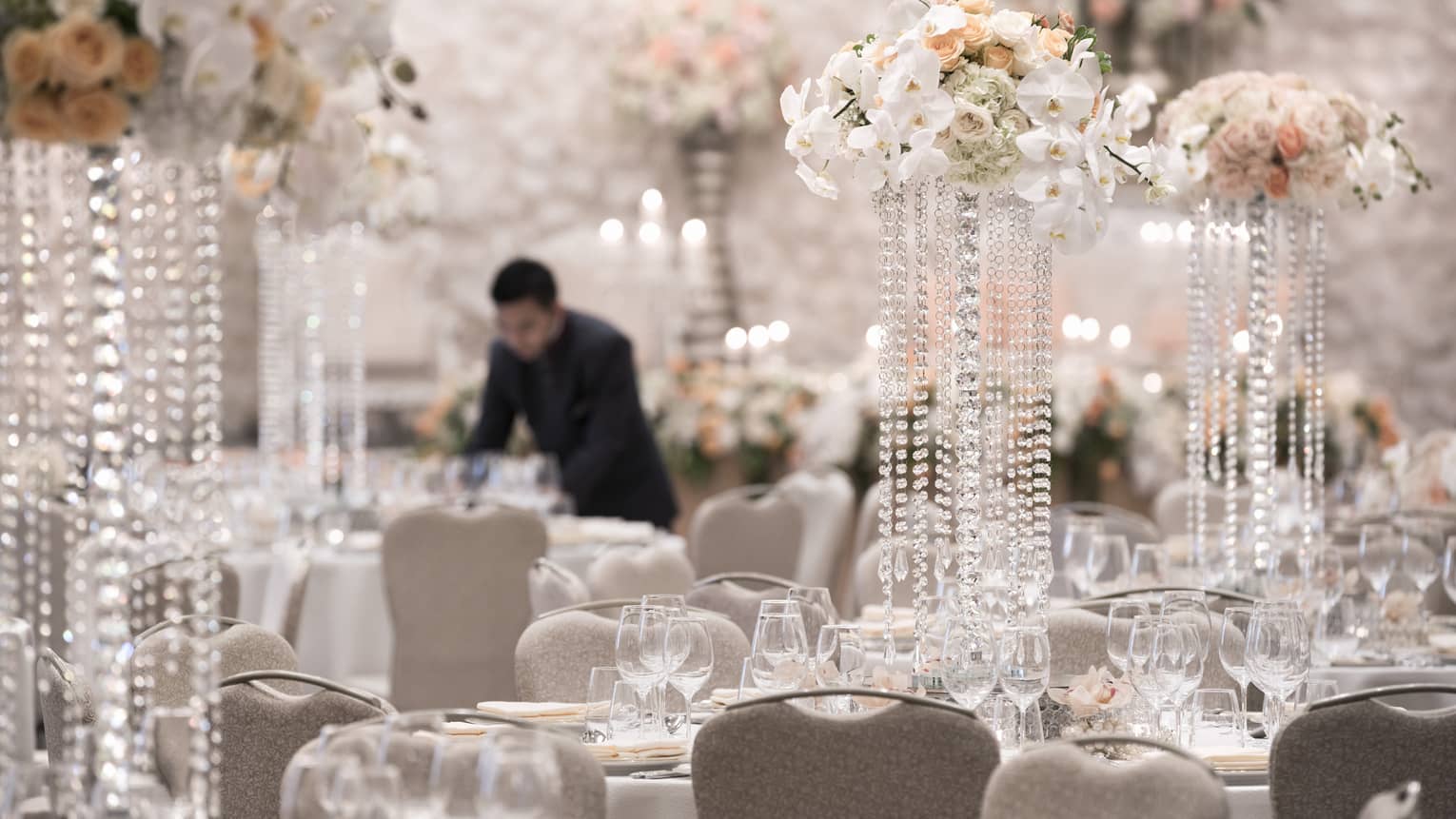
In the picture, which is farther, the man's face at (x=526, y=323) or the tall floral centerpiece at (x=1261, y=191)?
the man's face at (x=526, y=323)

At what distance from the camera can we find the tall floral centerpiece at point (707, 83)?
10.4 meters

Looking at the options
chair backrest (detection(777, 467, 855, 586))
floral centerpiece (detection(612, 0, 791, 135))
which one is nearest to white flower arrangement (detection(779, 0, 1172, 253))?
chair backrest (detection(777, 467, 855, 586))

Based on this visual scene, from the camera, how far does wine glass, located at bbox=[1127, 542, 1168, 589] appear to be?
4625 mm

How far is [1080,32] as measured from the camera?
3.29m

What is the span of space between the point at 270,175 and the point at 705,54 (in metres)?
5.61

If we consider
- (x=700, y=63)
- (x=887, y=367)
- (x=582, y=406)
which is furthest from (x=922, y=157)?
(x=700, y=63)

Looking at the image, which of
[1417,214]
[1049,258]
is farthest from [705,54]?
[1049,258]

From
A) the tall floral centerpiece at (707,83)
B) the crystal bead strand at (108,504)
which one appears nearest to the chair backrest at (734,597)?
the crystal bead strand at (108,504)

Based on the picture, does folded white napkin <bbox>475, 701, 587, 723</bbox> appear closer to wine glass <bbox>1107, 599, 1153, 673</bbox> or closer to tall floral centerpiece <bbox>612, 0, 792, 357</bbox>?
wine glass <bbox>1107, 599, 1153, 673</bbox>

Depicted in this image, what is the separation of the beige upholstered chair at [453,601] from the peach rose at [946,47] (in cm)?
238

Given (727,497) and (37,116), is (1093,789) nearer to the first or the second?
(37,116)

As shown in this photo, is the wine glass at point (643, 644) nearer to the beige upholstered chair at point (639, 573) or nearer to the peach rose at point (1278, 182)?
the beige upholstered chair at point (639, 573)

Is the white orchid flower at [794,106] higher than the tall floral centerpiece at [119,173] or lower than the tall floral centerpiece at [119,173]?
higher

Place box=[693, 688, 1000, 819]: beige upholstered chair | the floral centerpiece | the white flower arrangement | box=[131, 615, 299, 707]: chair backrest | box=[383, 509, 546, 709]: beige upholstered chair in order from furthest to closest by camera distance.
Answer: the floral centerpiece → box=[383, 509, 546, 709]: beige upholstered chair → box=[131, 615, 299, 707]: chair backrest → the white flower arrangement → box=[693, 688, 1000, 819]: beige upholstered chair
